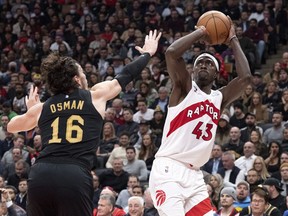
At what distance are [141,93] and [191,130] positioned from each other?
1067 centimetres

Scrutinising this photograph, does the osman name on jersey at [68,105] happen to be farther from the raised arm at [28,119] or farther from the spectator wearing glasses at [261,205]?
the spectator wearing glasses at [261,205]

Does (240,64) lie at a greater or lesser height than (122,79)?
greater

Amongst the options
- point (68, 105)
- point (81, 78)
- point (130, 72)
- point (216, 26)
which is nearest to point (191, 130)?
point (130, 72)

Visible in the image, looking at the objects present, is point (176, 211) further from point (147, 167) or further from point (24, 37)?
point (24, 37)

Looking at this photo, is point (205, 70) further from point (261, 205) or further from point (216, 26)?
point (261, 205)

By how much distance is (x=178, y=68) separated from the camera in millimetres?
7301

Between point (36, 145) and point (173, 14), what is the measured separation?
24.8ft

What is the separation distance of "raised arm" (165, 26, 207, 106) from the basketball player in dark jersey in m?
0.99

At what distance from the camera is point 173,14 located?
21.9 meters

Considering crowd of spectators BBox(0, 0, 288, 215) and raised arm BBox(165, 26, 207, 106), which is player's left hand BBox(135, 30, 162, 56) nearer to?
raised arm BBox(165, 26, 207, 106)

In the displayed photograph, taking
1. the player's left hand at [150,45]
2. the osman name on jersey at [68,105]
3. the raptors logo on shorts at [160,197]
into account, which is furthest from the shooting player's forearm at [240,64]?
the osman name on jersey at [68,105]

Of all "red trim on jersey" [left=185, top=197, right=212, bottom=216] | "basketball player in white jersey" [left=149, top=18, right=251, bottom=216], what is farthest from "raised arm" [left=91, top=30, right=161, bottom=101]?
"red trim on jersey" [left=185, top=197, right=212, bottom=216]

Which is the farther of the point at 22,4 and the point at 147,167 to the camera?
the point at 22,4

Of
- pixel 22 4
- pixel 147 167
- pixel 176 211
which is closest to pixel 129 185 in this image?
pixel 147 167
